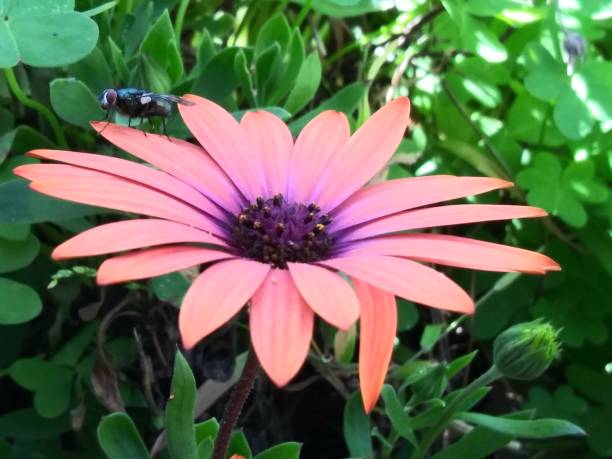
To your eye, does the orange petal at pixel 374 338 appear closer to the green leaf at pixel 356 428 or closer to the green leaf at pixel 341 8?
the green leaf at pixel 356 428

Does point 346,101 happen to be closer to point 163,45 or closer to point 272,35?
point 272,35

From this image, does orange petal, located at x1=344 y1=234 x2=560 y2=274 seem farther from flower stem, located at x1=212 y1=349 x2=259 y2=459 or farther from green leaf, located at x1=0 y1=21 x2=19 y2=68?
green leaf, located at x1=0 y1=21 x2=19 y2=68

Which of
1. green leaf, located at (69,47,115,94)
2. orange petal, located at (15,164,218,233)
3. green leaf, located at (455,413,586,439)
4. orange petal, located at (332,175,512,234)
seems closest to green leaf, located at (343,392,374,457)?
green leaf, located at (455,413,586,439)

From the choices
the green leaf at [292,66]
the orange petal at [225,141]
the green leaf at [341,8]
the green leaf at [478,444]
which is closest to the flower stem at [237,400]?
the orange petal at [225,141]

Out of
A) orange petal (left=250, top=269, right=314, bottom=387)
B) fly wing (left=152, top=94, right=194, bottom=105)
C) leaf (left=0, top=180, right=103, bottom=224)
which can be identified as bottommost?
leaf (left=0, top=180, right=103, bottom=224)

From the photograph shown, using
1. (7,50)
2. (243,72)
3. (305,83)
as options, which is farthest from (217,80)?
(7,50)

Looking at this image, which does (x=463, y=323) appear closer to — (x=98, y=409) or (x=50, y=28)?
(x=98, y=409)
